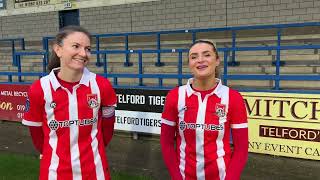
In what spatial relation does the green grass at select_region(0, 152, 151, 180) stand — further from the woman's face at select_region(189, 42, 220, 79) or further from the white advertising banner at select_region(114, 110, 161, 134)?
the woman's face at select_region(189, 42, 220, 79)

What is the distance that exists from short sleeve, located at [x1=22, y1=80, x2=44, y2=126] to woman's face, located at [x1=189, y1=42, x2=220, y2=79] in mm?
981

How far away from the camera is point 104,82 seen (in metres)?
2.57

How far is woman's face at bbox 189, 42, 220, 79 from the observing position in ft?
7.87

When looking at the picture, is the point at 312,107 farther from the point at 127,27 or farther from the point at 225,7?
the point at 127,27

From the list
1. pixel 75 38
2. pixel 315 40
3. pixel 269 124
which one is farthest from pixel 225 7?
pixel 75 38

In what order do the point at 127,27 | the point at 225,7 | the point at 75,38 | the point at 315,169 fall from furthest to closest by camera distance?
the point at 127,27
the point at 225,7
the point at 315,169
the point at 75,38

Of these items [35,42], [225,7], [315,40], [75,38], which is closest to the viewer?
[75,38]

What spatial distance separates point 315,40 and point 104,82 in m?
8.68

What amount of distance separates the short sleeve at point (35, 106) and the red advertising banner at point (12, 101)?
7.37m

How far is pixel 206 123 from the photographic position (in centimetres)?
244

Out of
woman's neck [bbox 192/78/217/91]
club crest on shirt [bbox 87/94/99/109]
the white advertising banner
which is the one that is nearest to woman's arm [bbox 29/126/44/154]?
club crest on shirt [bbox 87/94/99/109]

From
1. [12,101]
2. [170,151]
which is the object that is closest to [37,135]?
[170,151]

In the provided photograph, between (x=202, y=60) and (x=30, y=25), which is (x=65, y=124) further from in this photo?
(x=30, y=25)

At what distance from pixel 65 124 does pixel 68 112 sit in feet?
0.25
